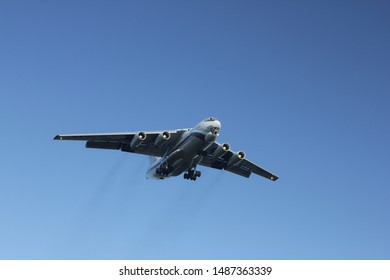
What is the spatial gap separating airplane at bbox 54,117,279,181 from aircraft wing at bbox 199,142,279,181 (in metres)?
0.50

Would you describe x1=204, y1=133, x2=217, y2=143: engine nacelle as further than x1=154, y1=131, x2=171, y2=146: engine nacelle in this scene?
No

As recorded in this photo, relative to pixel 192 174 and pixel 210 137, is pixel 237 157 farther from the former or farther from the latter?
pixel 210 137

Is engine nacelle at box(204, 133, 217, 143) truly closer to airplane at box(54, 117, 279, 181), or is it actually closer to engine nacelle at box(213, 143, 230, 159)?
airplane at box(54, 117, 279, 181)

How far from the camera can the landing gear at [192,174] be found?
5450 centimetres

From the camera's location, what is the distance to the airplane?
48812 mm

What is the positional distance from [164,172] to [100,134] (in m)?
6.77

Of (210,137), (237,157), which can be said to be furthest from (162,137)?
(237,157)

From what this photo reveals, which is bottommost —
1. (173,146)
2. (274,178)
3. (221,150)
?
(221,150)

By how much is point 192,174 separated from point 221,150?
441 cm

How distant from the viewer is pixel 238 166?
59531mm

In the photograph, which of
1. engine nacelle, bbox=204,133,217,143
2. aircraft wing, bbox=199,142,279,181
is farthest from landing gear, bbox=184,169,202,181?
engine nacelle, bbox=204,133,217,143
